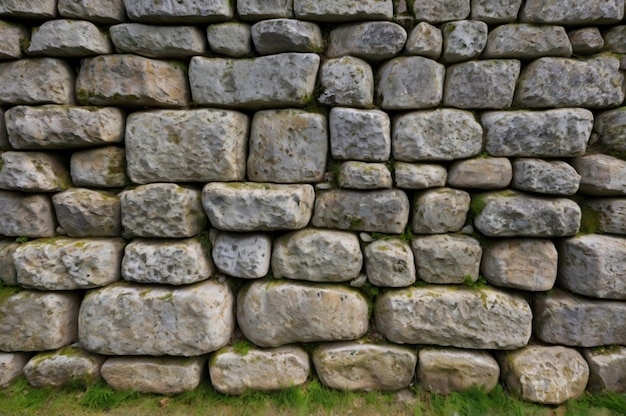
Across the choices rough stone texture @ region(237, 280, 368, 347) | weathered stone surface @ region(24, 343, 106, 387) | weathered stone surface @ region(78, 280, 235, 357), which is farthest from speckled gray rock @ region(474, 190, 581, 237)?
weathered stone surface @ region(24, 343, 106, 387)

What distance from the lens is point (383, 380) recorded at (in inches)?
81.9

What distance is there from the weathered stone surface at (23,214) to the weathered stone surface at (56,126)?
34cm

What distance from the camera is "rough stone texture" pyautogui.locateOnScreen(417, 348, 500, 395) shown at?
2.05 meters

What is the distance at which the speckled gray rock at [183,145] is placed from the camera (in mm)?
1940

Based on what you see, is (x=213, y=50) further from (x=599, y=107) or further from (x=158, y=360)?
(x=599, y=107)

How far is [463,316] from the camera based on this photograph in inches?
79.1

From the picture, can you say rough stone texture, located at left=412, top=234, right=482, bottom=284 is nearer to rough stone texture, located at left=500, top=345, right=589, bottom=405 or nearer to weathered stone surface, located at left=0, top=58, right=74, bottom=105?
rough stone texture, located at left=500, top=345, right=589, bottom=405

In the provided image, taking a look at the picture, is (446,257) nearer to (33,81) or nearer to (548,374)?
(548,374)

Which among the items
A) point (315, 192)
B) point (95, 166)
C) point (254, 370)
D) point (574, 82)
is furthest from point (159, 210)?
point (574, 82)

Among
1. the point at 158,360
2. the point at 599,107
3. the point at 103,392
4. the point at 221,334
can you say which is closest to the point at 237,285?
the point at 221,334

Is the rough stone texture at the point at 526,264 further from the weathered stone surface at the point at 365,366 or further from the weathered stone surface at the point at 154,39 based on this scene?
the weathered stone surface at the point at 154,39

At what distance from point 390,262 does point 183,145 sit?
5.05ft

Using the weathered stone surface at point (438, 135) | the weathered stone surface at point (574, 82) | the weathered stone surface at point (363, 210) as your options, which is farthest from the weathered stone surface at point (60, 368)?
the weathered stone surface at point (574, 82)

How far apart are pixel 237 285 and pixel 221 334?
0.33 metres
